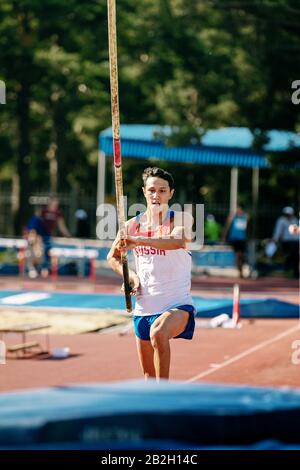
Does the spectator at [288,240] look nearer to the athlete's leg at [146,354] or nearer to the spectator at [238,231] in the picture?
the spectator at [238,231]

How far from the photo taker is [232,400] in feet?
15.1

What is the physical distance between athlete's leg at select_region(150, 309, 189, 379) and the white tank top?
103 mm

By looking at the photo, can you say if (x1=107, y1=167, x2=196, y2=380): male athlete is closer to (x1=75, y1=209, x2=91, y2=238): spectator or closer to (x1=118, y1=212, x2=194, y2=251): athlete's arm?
(x1=118, y1=212, x2=194, y2=251): athlete's arm

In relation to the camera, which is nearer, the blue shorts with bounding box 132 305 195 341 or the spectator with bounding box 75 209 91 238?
the blue shorts with bounding box 132 305 195 341

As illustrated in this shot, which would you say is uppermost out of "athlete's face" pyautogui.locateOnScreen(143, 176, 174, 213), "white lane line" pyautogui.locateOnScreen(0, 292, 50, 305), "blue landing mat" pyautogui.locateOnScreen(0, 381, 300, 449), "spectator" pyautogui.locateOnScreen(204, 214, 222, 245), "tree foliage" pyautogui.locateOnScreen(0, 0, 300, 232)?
"tree foliage" pyautogui.locateOnScreen(0, 0, 300, 232)

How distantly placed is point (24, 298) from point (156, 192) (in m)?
13.0

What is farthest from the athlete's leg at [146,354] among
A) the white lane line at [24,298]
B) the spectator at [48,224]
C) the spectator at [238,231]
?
the spectator at [48,224]

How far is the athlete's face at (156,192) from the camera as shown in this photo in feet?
29.9

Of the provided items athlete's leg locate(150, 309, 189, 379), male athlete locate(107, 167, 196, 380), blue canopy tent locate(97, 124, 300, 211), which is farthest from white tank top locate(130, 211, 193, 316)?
blue canopy tent locate(97, 124, 300, 211)

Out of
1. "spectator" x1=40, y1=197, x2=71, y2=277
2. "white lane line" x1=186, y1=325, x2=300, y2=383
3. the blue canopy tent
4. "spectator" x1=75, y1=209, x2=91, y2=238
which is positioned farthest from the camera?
"spectator" x1=75, y1=209, x2=91, y2=238

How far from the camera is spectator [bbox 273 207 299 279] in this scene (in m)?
30.3
